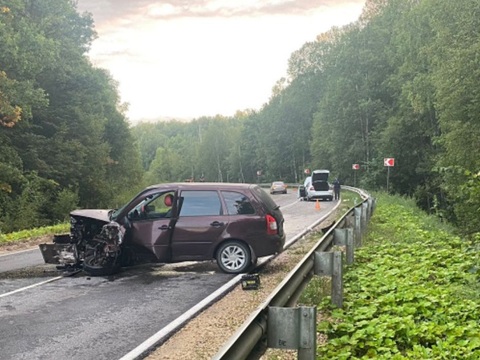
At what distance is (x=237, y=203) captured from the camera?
10.4 meters

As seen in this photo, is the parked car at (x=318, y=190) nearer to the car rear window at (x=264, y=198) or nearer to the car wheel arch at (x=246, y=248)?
the car rear window at (x=264, y=198)

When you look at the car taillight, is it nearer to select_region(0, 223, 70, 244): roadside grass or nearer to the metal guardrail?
the metal guardrail

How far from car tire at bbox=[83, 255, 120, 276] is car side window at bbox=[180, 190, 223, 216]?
67.5 inches

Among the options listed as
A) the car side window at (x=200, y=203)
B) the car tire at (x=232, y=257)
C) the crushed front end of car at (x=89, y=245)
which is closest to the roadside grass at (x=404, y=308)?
the car tire at (x=232, y=257)

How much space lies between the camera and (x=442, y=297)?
6.35 metres

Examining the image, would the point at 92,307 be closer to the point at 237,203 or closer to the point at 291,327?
the point at 237,203

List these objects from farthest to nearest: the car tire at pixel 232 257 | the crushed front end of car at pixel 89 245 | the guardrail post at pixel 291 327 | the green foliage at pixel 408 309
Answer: the car tire at pixel 232 257 → the crushed front end of car at pixel 89 245 → the green foliage at pixel 408 309 → the guardrail post at pixel 291 327

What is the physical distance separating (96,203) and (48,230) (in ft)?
58.3

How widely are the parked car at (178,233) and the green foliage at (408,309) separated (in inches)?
85.0

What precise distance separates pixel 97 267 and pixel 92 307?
2.54 m

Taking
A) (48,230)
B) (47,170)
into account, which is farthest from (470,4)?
(47,170)

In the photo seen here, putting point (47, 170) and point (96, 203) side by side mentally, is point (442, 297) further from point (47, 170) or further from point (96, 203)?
point (96, 203)

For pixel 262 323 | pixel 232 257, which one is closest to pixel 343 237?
pixel 232 257

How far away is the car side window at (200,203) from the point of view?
1041 cm
